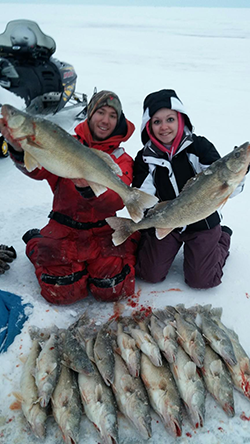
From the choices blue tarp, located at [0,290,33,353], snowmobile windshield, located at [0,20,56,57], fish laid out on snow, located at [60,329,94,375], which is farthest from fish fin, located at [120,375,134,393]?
snowmobile windshield, located at [0,20,56,57]

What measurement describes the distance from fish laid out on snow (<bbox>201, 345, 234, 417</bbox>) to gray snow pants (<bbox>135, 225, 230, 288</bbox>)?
0.93m

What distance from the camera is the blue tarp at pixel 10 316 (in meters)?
2.80

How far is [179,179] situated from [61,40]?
23582mm

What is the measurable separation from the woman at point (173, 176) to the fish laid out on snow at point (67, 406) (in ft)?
4.60

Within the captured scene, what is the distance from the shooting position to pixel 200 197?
2.52m

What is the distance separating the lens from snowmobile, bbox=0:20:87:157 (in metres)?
6.91

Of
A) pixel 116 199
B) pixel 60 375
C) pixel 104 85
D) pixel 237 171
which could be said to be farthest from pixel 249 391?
pixel 104 85

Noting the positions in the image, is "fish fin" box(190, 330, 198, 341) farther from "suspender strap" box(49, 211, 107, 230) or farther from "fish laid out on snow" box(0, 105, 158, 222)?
"suspender strap" box(49, 211, 107, 230)

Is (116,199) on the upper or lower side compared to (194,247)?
upper

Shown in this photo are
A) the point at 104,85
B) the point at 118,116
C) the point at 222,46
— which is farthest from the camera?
the point at 222,46

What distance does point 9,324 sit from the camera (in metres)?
2.89

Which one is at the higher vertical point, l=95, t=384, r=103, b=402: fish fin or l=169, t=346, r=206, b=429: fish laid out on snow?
Result: l=169, t=346, r=206, b=429: fish laid out on snow

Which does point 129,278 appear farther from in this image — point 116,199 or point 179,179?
point 179,179

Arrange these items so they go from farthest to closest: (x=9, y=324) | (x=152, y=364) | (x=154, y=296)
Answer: (x=154, y=296), (x=9, y=324), (x=152, y=364)
